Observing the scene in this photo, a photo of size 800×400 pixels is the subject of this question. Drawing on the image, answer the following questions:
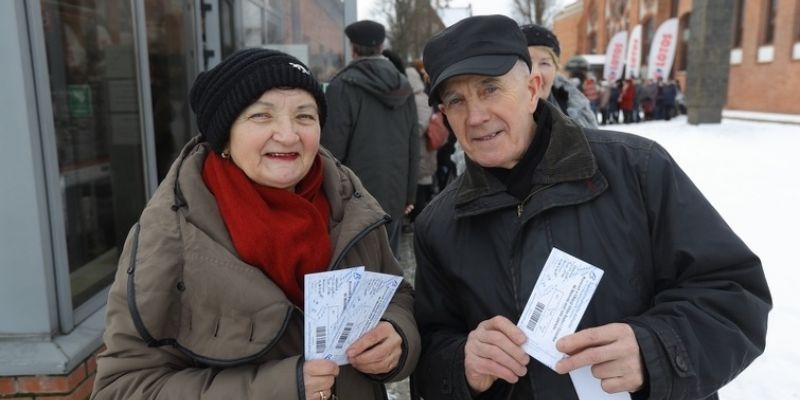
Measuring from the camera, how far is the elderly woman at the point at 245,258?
1.43 m

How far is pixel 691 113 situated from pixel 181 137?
17.1 meters

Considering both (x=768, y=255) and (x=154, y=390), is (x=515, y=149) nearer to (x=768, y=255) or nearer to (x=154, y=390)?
(x=154, y=390)

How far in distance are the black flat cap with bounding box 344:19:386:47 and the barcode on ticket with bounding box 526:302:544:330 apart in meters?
3.22

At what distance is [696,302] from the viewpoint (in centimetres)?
140

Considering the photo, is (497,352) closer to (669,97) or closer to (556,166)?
(556,166)

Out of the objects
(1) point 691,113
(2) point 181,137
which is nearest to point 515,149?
(2) point 181,137

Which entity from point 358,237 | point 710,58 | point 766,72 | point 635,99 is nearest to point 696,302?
point 358,237

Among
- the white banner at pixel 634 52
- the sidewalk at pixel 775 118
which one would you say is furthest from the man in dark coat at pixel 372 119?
the white banner at pixel 634 52

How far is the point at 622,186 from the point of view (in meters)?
1.51

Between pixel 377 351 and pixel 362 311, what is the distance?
4.8 inches

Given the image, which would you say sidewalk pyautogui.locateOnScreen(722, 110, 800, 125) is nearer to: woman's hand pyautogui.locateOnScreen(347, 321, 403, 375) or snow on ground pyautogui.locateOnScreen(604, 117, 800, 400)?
snow on ground pyautogui.locateOnScreen(604, 117, 800, 400)

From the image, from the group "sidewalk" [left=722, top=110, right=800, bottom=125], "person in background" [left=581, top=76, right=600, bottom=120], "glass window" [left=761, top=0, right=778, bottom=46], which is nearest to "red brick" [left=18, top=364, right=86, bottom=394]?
"person in background" [left=581, top=76, right=600, bottom=120]

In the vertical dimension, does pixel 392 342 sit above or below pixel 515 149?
below

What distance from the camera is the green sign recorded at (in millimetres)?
3129
